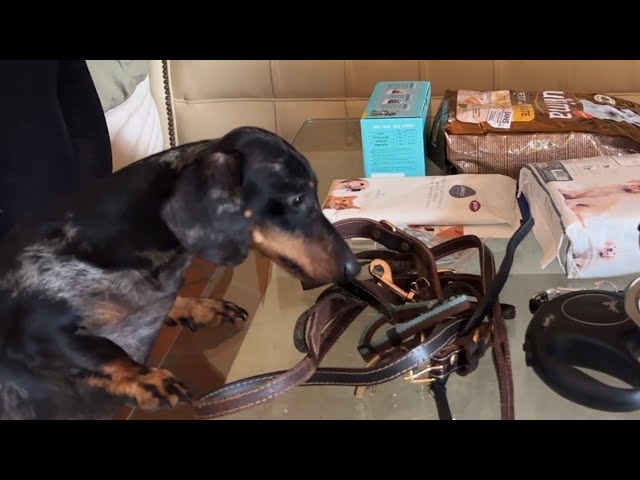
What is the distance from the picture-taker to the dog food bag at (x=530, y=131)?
1.21 metres

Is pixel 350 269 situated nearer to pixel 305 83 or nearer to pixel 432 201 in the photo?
pixel 432 201

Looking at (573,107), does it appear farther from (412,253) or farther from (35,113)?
(35,113)

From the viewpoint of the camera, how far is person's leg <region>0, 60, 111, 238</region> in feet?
3.70

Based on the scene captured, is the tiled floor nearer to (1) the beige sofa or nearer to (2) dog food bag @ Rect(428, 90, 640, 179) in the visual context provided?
(2) dog food bag @ Rect(428, 90, 640, 179)

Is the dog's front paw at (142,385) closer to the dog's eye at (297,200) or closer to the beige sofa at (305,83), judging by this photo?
the dog's eye at (297,200)

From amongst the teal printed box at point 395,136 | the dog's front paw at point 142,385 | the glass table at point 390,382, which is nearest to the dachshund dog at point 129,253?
the dog's front paw at point 142,385

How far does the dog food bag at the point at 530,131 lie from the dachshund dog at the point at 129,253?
1.66ft

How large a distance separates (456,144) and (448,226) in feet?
0.65

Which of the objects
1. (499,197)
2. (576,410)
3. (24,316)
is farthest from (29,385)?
(499,197)

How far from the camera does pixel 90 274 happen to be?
0.79 metres

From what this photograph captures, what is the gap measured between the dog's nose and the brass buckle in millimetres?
76

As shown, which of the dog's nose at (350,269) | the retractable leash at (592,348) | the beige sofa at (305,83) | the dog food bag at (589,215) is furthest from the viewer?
the beige sofa at (305,83)

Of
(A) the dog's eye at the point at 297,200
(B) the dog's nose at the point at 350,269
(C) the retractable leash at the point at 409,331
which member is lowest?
(C) the retractable leash at the point at 409,331

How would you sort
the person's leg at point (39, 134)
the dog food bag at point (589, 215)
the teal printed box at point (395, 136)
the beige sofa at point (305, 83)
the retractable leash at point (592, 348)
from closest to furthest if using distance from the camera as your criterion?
1. the retractable leash at point (592, 348)
2. the dog food bag at point (589, 215)
3. the person's leg at point (39, 134)
4. the teal printed box at point (395, 136)
5. the beige sofa at point (305, 83)
